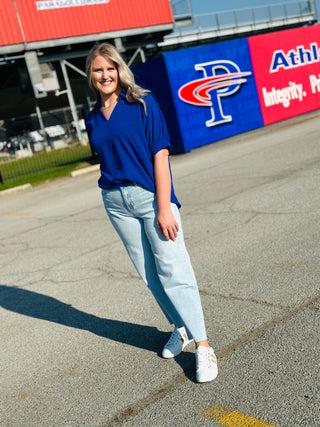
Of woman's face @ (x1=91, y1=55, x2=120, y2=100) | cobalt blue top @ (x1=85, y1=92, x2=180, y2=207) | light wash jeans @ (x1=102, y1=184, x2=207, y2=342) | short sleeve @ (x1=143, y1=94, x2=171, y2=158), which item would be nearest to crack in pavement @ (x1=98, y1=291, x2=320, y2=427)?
light wash jeans @ (x1=102, y1=184, x2=207, y2=342)

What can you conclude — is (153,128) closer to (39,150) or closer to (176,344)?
(176,344)

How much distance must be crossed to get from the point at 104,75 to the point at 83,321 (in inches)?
83.8

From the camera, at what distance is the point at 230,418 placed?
2.37 m

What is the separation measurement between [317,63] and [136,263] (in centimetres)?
1610

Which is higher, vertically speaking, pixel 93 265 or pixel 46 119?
pixel 46 119

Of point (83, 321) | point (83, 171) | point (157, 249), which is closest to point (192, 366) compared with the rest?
point (157, 249)

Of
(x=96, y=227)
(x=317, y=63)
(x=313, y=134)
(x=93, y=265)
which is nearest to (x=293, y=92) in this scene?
(x=317, y=63)

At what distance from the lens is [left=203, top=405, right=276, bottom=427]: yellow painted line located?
7.53 ft

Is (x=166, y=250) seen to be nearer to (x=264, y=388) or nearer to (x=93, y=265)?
(x=264, y=388)

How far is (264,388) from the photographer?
2.55 metres

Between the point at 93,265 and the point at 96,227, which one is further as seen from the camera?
the point at 96,227

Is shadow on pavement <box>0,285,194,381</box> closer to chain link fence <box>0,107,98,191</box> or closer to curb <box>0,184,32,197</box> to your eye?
curb <box>0,184,32,197</box>

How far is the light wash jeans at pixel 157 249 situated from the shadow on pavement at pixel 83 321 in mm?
380

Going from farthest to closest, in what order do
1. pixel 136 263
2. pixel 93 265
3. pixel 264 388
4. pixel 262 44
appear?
1. pixel 262 44
2. pixel 93 265
3. pixel 136 263
4. pixel 264 388
